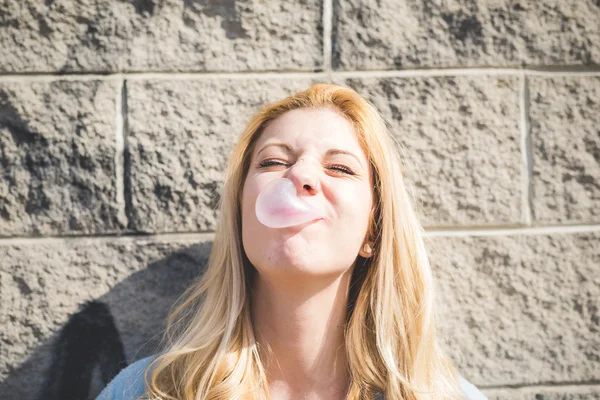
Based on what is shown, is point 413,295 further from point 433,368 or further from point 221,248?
point 221,248

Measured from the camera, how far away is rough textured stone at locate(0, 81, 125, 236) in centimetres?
174

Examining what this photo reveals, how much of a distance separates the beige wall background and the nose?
50 centimetres

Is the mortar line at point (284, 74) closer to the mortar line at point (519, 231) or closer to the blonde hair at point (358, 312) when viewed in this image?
the blonde hair at point (358, 312)

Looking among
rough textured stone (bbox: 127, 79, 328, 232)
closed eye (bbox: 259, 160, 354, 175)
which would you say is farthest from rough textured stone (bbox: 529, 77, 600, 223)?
rough textured stone (bbox: 127, 79, 328, 232)

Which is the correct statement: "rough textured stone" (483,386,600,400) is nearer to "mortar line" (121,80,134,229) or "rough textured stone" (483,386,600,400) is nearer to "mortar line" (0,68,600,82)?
"mortar line" (0,68,600,82)

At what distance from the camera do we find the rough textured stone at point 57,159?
174cm

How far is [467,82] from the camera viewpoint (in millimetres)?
1823

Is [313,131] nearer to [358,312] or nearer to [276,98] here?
[276,98]

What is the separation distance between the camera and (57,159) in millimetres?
1751

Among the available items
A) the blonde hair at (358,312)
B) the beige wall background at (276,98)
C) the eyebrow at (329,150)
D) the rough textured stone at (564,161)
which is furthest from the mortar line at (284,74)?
the eyebrow at (329,150)

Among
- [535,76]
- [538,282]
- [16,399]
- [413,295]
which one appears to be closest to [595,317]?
[538,282]

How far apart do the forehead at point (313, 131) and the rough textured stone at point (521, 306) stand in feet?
1.86

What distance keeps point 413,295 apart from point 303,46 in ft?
3.01

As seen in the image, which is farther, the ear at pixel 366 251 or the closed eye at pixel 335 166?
the ear at pixel 366 251
